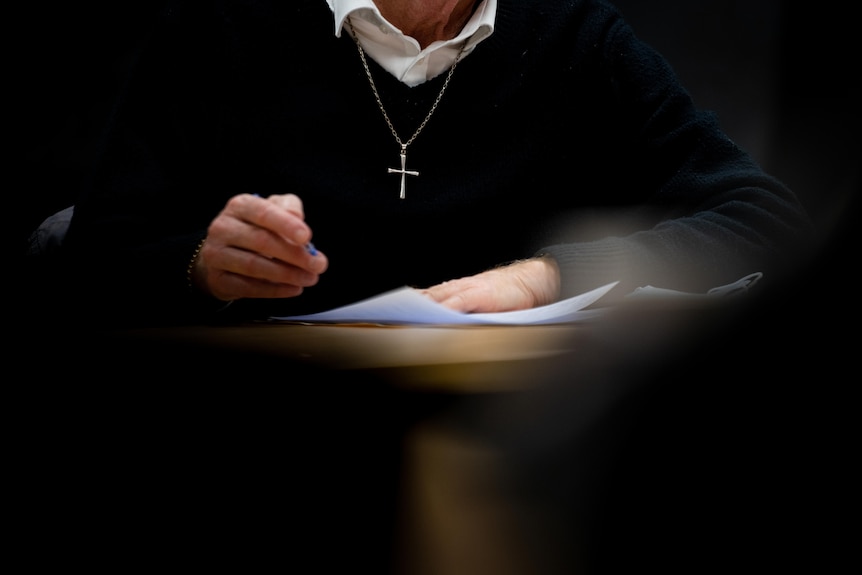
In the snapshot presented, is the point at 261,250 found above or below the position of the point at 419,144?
below

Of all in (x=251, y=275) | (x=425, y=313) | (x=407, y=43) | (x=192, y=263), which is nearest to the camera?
(x=425, y=313)

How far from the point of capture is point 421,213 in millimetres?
1102

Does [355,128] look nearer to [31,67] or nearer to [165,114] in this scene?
[165,114]

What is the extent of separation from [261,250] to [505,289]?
9.8 inches

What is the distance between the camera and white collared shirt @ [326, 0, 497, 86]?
107 centimetres

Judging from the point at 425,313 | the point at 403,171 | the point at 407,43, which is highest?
the point at 407,43

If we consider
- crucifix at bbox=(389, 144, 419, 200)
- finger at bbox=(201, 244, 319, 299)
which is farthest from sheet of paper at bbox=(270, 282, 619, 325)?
crucifix at bbox=(389, 144, 419, 200)

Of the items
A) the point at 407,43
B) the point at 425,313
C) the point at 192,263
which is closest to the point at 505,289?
the point at 425,313

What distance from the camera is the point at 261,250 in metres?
0.67

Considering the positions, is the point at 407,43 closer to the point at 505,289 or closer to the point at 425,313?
the point at 505,289

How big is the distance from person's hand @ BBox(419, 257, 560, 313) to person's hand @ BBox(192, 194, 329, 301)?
4.9 inches

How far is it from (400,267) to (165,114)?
377mm

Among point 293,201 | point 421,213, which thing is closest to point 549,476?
point 293,201

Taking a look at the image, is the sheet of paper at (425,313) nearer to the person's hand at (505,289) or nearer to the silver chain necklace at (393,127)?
the person's hand at (505,289)
